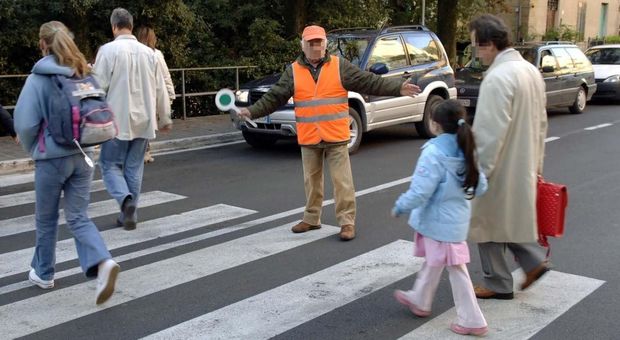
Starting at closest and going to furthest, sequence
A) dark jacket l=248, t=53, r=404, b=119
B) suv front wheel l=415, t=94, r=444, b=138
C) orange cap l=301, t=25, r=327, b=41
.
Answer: orange cap l=301, t=25, r=327, b=41 < dark jacket l=248, t=53, r=404, b=119 < suv front wheel l=415, t=94, r=444, b=138

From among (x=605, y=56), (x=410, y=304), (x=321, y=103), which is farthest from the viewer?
(x=605, y=56)

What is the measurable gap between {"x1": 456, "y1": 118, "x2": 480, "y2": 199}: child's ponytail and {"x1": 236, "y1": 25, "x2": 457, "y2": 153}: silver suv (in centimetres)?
587

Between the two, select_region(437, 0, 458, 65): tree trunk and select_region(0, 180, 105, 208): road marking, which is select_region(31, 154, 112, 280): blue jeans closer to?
select_region(0, 180, 105, 208): road marking

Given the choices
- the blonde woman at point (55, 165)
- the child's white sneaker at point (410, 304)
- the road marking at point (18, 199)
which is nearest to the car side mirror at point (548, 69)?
the road marking at point (18, 199)

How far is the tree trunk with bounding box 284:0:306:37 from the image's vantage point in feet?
55.1

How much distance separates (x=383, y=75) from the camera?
1075cm

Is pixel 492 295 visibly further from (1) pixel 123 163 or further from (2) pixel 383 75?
(2) pixel 383 75

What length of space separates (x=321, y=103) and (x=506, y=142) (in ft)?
6.94

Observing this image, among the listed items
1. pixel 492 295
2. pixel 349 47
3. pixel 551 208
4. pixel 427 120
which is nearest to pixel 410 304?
pixel 492 295

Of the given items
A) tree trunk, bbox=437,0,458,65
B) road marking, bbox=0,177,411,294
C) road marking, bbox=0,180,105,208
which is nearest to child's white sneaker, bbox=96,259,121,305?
road marking, bbox=0,177,411,294

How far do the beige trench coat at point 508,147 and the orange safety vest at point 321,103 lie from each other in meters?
1.90

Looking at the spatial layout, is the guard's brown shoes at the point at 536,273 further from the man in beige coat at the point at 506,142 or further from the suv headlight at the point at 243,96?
the suv headlight at the point at 243,96

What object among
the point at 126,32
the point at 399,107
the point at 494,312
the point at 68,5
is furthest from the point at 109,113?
the point at 68,5

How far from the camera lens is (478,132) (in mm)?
4074
